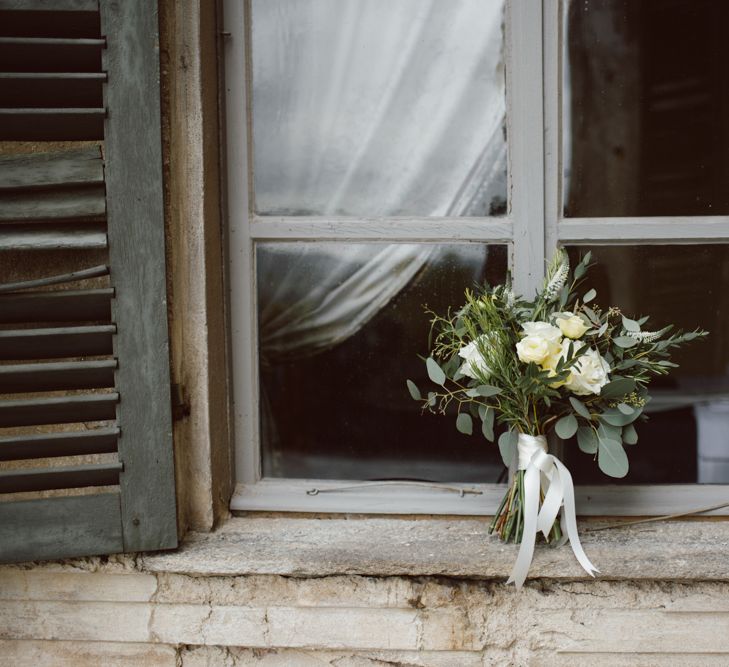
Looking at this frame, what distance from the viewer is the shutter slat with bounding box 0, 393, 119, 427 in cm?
125

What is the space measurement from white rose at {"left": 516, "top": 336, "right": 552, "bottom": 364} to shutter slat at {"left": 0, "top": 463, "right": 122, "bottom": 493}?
0.81m

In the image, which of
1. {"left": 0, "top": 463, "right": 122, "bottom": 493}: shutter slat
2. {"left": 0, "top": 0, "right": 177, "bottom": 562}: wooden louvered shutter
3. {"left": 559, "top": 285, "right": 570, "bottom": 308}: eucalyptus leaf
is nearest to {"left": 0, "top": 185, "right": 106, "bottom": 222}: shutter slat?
{"left": 0, "top": 0, "right": 177, "bottom": 562}: wooden louvered shutter

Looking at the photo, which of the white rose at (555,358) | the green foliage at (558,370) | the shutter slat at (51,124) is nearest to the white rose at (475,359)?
the green foliage at (558,370)

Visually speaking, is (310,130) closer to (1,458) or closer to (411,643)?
(1,458)

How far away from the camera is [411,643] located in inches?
54.1

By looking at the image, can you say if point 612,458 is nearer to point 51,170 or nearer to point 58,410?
point 58,410

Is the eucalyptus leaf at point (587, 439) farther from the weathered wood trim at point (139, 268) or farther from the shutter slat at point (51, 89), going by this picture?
the shutter slat at point (51, 89)

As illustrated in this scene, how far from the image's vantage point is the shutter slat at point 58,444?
1248 millimetres

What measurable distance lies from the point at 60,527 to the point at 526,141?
4.18 ft

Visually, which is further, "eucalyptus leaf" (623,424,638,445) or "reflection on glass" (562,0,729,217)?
"reflection on glass" (562,0,729,217)

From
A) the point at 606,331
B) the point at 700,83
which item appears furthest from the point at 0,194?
the point at 700,83

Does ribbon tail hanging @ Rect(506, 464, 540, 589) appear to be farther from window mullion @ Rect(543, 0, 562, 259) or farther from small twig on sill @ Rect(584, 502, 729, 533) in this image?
window mullion @ Rect(543, 0, 562, 259)

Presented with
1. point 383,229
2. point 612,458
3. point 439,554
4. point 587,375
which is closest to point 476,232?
point 383,229

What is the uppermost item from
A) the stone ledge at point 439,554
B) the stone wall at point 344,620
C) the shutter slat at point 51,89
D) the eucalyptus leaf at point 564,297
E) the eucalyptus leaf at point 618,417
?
the shutter slat at point 51,89
